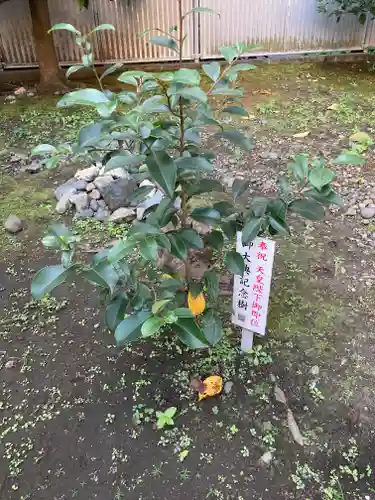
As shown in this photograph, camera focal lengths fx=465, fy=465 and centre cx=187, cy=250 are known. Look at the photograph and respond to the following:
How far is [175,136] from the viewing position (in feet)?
5.28

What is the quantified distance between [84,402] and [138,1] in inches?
184

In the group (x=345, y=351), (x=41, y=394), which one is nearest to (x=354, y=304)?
(x=345, y=351)

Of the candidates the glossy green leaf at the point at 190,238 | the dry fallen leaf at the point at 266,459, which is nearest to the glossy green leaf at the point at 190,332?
the glossy green leaf at the point at 190,238

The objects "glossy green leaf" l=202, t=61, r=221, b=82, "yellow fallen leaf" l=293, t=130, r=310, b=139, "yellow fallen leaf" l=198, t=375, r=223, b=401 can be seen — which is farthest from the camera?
"yellow fallen leaf" l=293, t=130, r=310, b=139

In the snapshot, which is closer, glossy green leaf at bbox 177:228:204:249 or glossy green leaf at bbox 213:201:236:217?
glossy green leaf at bbox 177:228:204:249

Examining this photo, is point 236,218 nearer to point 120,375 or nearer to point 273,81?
point 120,375

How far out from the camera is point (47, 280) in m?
1.38

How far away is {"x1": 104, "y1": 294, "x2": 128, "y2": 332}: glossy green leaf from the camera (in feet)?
5.53

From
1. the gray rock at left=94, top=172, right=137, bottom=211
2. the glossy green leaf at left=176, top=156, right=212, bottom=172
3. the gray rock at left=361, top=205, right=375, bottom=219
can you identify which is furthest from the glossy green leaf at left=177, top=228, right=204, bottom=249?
the gray rock at left=361, top=205, right=375, bottom=219

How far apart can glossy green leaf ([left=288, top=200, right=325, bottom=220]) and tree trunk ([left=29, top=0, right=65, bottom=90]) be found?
4.20m

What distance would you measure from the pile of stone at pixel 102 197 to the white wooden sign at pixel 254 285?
50.4 inches

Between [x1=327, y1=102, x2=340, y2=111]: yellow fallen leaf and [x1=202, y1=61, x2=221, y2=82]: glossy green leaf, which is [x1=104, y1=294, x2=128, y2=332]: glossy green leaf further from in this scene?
[x1=327, y1=102, x2=340, y2=111]: yellow fallen leaf

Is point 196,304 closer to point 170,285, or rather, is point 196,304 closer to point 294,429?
point 170,285

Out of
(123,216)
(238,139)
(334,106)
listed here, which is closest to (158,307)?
(238,139)
